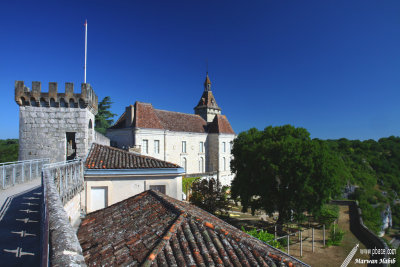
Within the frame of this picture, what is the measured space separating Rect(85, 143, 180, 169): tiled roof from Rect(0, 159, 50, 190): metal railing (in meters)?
2.15

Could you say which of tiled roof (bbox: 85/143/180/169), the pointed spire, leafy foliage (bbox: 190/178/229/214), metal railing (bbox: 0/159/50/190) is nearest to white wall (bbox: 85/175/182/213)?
tiled roof (bbox: 85/143/180/169)

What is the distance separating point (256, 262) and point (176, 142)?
27.5m

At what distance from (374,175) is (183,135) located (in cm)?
5466

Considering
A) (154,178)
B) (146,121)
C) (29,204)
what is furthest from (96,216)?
(146,121)

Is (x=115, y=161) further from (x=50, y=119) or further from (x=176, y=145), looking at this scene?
(x=176, y=145)

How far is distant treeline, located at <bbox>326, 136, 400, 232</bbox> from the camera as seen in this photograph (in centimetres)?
3988

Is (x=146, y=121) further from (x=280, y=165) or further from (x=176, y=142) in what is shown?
(x=280, y=165)

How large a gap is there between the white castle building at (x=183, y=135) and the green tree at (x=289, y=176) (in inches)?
497

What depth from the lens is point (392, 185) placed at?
55781mm

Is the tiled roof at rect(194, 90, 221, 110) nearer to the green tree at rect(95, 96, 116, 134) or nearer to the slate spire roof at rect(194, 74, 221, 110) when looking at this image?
the slate spire roof at rect(194, 74, 221, 110)

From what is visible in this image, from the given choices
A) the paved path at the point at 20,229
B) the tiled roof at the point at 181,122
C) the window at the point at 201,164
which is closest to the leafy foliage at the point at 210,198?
the tiled roof at the point at 181,122

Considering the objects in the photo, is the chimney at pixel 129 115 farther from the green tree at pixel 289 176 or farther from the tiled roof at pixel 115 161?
the green tree at pixel 289 176

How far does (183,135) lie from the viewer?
1304 inches

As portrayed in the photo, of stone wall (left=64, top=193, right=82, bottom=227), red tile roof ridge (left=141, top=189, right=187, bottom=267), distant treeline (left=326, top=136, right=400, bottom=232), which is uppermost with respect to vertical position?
red tile roof ridge (left=141, top=189, right=187, bottom=267)
